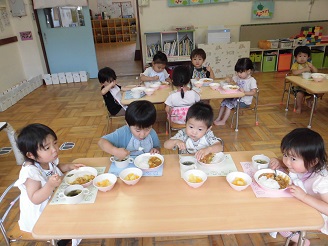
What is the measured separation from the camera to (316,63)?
5938 millimetres

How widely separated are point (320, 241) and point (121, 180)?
4.56ft

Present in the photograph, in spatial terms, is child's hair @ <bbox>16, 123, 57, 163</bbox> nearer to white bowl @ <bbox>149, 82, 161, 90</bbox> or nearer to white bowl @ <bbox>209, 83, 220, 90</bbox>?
white bowl @ <bbox>149, 82, 161, 90</bbox>

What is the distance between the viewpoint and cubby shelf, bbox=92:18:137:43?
1130 centimetres

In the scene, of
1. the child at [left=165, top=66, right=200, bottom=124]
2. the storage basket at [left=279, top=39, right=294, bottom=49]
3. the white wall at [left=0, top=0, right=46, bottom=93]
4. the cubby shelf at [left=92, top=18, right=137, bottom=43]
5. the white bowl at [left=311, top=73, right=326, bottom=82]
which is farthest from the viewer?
the cubby shelf at [left=92, top=18, right=137, bottom=43]

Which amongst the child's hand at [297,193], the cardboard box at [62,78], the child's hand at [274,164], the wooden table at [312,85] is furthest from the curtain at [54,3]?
the child's hand at [297,193]

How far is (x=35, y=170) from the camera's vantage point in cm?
126

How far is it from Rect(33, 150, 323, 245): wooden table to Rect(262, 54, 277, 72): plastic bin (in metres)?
5.37

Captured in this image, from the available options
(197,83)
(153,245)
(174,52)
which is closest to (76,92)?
(174,52)

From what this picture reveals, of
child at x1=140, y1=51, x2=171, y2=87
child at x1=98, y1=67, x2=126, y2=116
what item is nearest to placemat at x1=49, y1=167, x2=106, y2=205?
child at x1=98, y1=67, x2=126, y2=116

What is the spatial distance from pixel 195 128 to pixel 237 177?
1.49ft

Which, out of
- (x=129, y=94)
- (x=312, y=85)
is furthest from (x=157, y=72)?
(x=312, y=85)

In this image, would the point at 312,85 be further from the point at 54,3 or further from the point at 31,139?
the point at 54,3

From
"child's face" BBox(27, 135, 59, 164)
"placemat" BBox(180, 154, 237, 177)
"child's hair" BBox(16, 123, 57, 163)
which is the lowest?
"placemat" BBox(180, 154, 237, 177)

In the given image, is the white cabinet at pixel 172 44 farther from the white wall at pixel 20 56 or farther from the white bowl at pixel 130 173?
the white bowl at pixel 130 173
